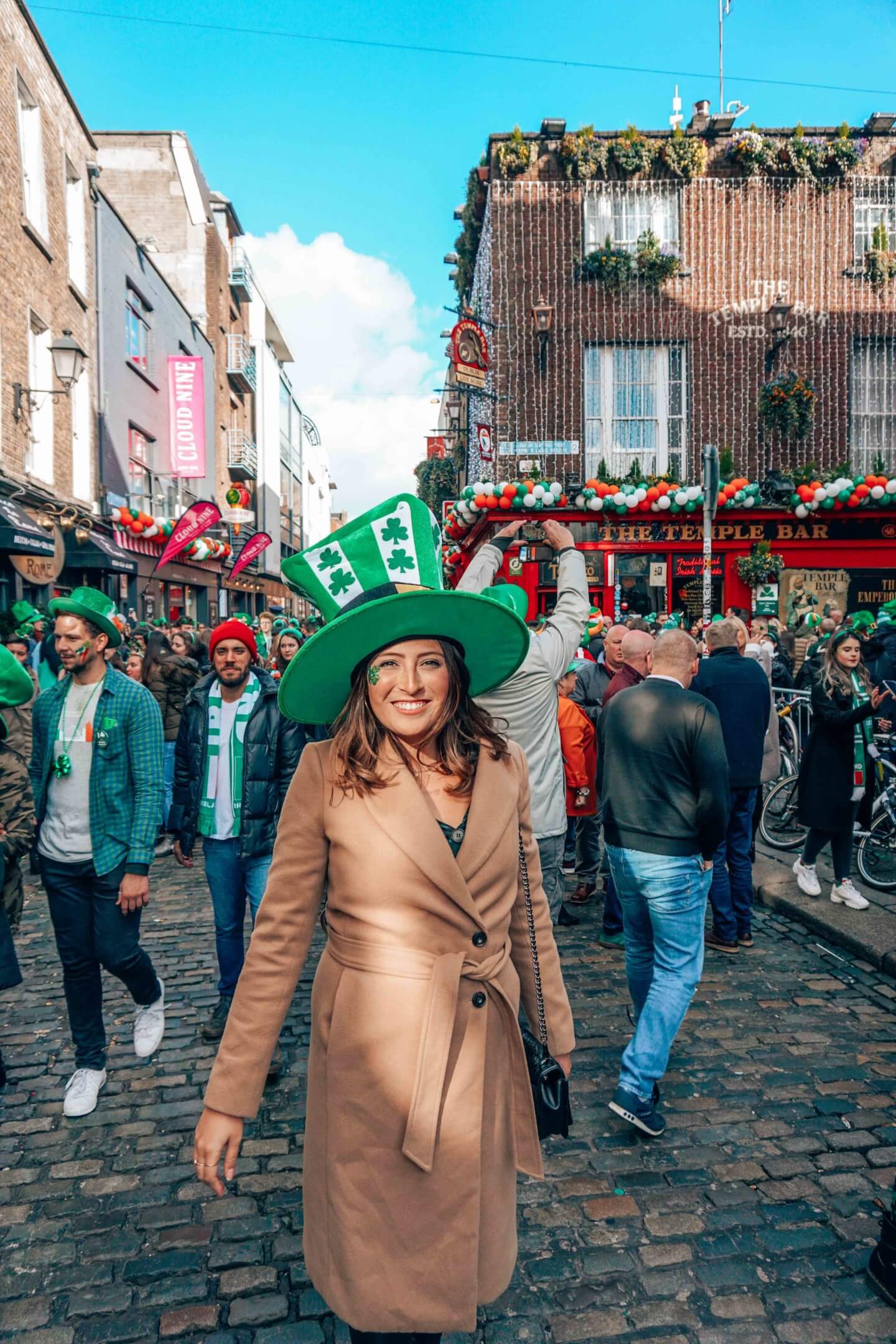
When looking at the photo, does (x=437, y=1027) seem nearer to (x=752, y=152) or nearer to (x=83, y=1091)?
(x=83, y=1091)

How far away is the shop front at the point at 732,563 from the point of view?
16.2m

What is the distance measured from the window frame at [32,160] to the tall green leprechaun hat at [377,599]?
1642 centimetres

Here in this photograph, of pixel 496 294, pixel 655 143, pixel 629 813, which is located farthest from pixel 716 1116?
pixel 655 143

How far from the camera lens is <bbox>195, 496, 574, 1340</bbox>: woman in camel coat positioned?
179 centimetres

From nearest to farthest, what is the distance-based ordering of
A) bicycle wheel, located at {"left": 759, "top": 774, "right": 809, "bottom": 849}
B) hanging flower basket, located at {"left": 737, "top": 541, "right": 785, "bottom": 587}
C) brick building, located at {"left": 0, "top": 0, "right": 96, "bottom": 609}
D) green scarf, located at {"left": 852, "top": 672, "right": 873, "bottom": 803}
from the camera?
green scarf, located at {"left": 852, "top": 672, "right": 873, "bottom": 803} < bicycle wheel, located at {"left": 759, "top": 774, "right": 809, "bottom": 849} < brick building, located at {"left": 0, "top": 0, "right": 96, "bottom": 609} < hanging flower basket, located at {"left": 737, "top": 541, "right": 785, "bottom": 587}

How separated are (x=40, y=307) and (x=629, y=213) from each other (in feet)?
37.2

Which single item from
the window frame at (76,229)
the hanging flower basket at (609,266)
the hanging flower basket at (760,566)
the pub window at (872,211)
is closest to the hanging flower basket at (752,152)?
the pub window at (872,211)

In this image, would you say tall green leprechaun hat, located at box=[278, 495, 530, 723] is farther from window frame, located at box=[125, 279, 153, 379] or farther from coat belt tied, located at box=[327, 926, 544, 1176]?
window frame, located at box=[125, 279, 153, 379]

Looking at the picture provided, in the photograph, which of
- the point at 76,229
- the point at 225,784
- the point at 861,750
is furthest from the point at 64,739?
the point at 76,229

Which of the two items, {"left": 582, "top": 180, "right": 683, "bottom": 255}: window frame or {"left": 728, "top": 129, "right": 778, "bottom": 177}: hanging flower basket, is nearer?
{"left": 728, "top": 129, "right": 778, "bottom": 177}: hanging flower basket

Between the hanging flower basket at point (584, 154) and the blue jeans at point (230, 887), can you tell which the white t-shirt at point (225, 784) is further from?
the hanging flower basket at point (584, 154)

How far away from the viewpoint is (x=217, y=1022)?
4.34 m

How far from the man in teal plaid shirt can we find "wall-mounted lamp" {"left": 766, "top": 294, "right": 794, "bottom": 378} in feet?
53.2

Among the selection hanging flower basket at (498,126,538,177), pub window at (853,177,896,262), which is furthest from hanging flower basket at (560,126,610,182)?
pub window at (853,177,896,262)
